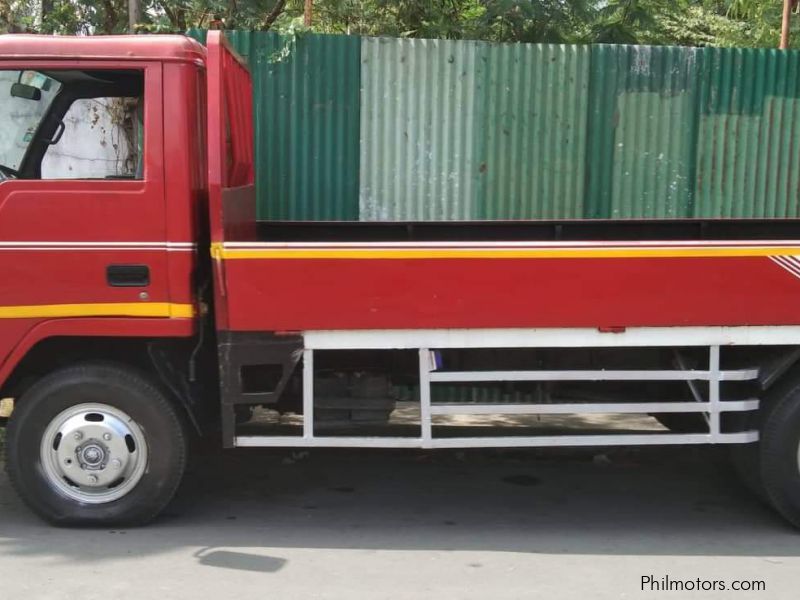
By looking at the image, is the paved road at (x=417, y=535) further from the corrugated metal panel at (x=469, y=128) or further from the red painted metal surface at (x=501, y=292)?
the corrugated metal panel at (x=469, y=128)

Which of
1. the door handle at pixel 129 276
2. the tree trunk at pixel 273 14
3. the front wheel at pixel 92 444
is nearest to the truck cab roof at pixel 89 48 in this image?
the door handle at pixel 129 276

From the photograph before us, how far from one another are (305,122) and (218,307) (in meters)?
3.51

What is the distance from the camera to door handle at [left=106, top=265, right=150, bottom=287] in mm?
3984

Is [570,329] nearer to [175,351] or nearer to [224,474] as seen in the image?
[175,351]

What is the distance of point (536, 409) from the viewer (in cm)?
424

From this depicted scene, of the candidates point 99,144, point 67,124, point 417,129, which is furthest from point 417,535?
point 417,129

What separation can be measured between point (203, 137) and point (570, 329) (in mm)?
2135

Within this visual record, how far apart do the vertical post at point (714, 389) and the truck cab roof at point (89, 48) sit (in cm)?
307

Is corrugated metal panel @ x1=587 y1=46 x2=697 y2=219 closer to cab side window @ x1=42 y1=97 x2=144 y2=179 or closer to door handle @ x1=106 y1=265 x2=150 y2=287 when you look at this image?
cab side window @ x1=42 y1=97 x2=144 y2=179

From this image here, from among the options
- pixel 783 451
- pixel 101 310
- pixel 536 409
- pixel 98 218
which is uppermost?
pixel 98 218

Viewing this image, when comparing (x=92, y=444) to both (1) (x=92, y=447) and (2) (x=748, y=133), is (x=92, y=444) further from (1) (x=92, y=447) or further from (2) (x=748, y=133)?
(2) (x=748, y=133)

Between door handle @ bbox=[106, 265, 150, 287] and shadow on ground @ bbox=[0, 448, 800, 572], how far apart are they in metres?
1.27

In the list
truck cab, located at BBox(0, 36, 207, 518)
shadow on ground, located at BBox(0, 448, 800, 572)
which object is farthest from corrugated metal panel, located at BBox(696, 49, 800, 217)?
truck cab, located at BBox(0, 36, 207, 518)

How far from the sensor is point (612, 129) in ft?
23.9
